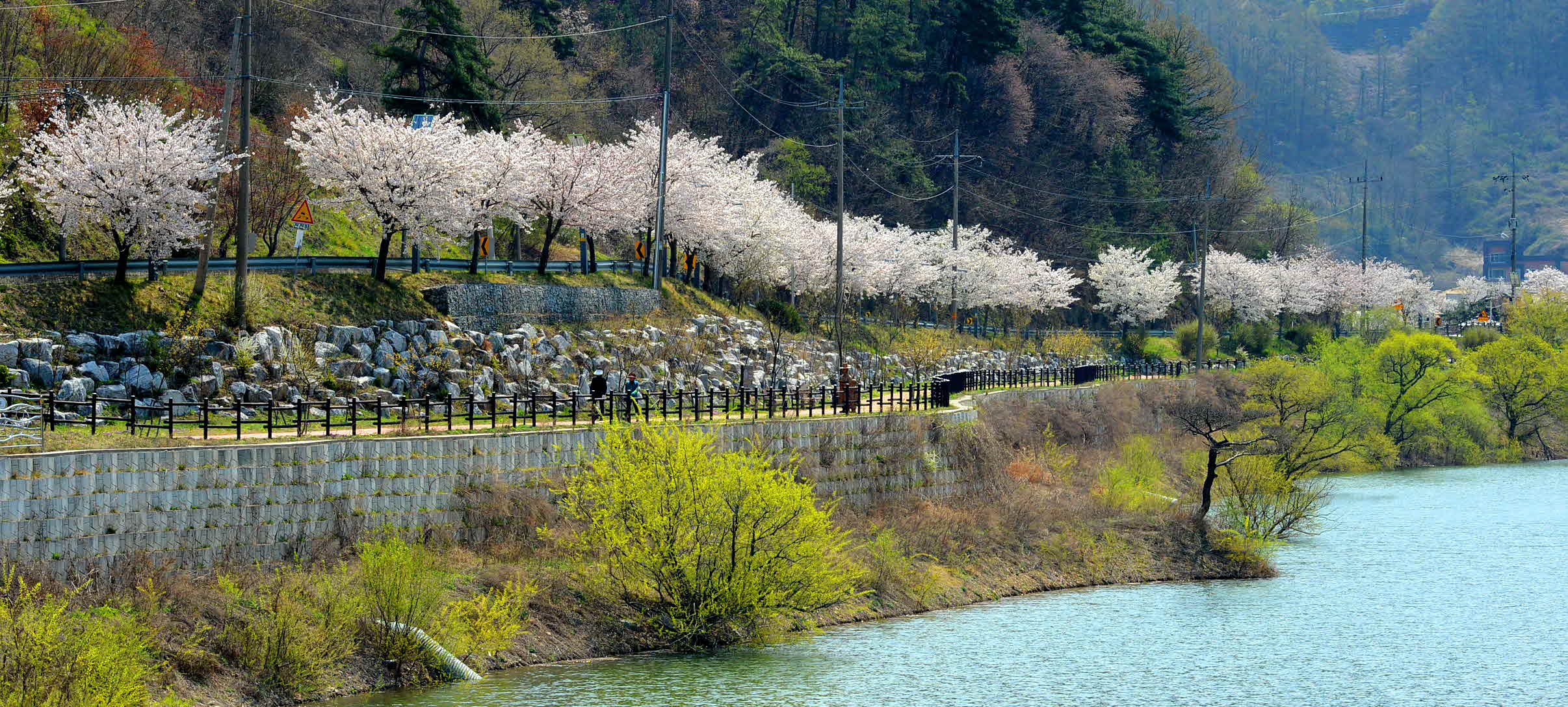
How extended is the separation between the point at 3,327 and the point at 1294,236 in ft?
397

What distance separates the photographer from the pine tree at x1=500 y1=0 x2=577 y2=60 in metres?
90.8

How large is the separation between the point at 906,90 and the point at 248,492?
293ft

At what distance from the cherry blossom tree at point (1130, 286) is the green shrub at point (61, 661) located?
89228 mm

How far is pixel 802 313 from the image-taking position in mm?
73875

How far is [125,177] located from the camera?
4116 centimetres

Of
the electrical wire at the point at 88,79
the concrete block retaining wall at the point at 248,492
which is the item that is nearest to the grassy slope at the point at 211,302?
the electrical wire at the point at 88,79

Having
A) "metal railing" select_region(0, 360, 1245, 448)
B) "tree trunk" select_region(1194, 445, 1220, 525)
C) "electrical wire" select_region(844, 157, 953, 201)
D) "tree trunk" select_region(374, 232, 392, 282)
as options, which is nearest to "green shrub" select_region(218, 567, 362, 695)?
"metal railing" select_region(0, 360, 1245, 448)

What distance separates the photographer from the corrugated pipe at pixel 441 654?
27969 mm

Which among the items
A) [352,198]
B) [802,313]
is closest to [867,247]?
[802,313]

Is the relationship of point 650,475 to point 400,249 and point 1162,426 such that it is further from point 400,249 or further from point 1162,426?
point 1162,426

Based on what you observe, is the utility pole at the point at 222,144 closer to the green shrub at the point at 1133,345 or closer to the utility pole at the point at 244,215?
the utility pole at the point at 244,215

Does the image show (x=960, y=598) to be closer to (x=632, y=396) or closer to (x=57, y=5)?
(x=632, y=396)

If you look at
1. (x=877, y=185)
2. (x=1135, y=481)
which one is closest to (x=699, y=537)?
(x=1135, y=481)

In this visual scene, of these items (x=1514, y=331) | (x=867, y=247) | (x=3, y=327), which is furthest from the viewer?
(x=1514, y=331)
